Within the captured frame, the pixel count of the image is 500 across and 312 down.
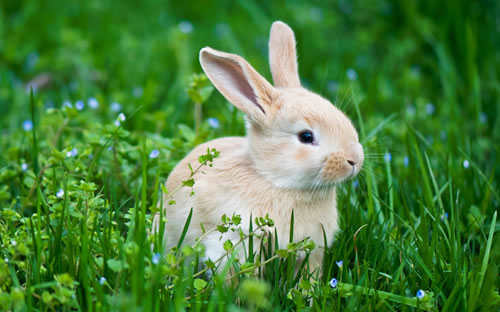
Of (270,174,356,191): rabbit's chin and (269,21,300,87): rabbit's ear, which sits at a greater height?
(269,21,300,87): rabbit's ear

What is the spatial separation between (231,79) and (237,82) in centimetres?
4

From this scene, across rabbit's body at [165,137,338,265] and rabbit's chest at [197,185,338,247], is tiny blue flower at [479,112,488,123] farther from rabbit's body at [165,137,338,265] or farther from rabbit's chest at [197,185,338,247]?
rabbit's chest at [197,185,338,247]

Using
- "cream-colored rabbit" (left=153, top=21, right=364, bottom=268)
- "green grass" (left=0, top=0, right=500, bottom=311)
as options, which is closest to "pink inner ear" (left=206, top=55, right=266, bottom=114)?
"cream-colored rabbit" (left=153, top=21, right=364, bottom=268)

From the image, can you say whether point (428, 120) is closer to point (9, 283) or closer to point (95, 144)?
point (95, 144)

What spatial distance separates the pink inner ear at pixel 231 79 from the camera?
2998mm

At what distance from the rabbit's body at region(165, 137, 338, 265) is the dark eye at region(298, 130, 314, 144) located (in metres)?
0.22

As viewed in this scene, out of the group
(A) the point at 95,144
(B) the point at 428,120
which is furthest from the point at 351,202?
(B) the point at 428,120

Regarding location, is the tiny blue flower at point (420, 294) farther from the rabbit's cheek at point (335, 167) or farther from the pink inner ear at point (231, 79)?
the pink inner ear at point (231, 79)

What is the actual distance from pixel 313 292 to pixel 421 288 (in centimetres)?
49

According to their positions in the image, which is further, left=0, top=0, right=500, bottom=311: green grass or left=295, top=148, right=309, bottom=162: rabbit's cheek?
left=295, top=148, right=309, bottom=162: rabbit's cheek

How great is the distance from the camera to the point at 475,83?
16.0 ft

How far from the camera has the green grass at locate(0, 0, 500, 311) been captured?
2.55 m

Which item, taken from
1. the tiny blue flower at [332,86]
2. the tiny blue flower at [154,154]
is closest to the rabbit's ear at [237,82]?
the tiny blue flower at [154,154]

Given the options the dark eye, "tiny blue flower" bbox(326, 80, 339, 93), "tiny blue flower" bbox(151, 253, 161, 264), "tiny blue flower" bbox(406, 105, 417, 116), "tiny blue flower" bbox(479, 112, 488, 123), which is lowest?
"tiny blue flower" bbox(151, 253, 161, 264)
